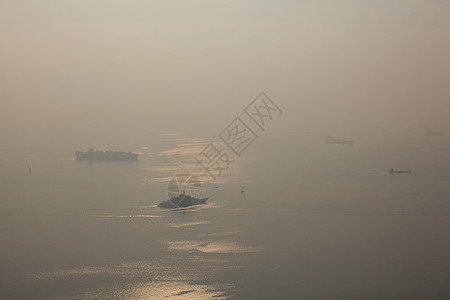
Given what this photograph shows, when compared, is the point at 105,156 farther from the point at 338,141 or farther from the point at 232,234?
the point at 338,141

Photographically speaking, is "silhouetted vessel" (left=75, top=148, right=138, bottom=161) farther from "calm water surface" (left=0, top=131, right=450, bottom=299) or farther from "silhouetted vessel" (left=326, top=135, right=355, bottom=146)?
"silhouetted vessel" (left=326, top=135, right=355, bottom=146)

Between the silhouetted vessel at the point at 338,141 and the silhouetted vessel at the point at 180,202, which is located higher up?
the silhouetted vessel at the point at 338,141

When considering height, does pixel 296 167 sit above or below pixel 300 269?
above

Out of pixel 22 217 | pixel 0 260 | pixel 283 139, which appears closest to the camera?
pixel 0 260

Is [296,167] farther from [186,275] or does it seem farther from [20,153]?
[20,153]

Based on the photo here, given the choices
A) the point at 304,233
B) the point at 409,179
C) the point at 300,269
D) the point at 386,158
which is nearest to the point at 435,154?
the point at 386,158

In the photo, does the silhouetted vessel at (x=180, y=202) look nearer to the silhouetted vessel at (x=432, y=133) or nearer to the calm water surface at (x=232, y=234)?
the calm water surface at (x=232, y=234)

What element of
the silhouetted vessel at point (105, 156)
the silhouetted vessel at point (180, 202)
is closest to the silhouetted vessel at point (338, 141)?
the silhouetted vessel at point (105, 156)

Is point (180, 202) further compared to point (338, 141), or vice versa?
point (338, 141)

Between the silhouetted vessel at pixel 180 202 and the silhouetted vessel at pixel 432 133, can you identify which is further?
the silhouetted vessel at pixel 432 133

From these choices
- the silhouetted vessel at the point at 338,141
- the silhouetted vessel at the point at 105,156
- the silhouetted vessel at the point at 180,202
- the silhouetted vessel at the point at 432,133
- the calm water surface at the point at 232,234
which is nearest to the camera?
the calm water surface at the point at 232,234

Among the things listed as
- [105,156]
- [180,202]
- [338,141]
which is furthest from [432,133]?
[180,202]
